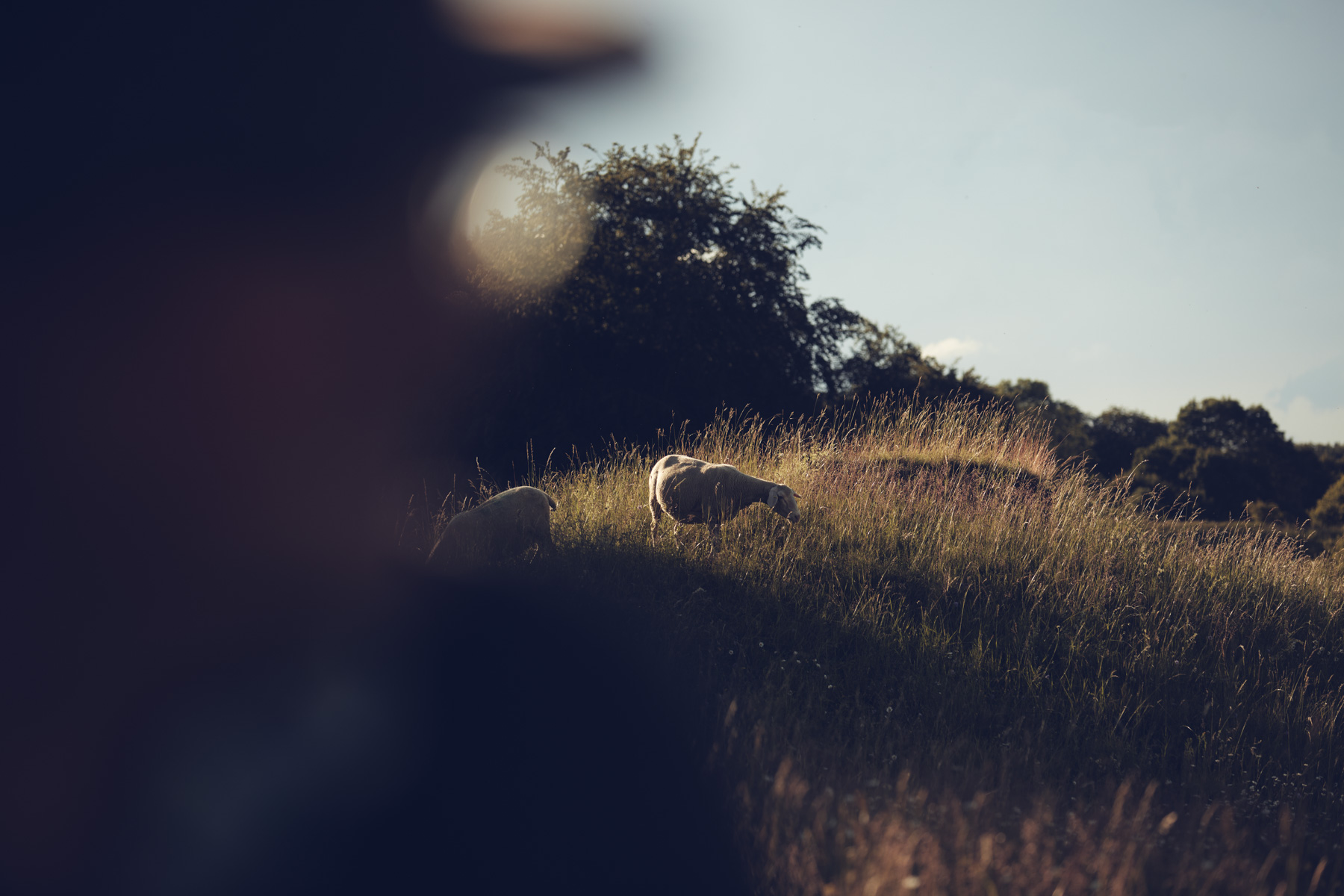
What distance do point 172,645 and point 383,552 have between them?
6.00ft

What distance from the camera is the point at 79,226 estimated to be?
4.03 meters

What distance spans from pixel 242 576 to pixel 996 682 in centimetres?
512

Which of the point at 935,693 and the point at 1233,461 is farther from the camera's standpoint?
the point at 1233,461

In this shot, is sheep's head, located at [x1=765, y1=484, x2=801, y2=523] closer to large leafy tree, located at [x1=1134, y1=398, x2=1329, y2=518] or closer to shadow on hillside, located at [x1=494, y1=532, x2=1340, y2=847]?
shadow on hillside, located at [x1=494, y1=532, x2=1340, y2=847]

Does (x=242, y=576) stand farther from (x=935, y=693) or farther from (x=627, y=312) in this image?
→ (x=627, y=312)

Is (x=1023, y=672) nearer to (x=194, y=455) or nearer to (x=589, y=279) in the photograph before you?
(x=194, y=455)

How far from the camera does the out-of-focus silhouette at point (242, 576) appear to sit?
2.71m

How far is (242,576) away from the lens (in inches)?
187

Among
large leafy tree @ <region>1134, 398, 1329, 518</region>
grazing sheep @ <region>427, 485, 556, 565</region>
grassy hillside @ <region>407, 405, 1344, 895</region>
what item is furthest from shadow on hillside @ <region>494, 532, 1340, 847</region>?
large leafy tree @ <region>1134, 398, 1329, 518</region>

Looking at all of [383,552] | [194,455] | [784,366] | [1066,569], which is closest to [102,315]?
[194,455]

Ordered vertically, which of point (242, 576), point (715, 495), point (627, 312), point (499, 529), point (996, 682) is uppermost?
point (627, 312)

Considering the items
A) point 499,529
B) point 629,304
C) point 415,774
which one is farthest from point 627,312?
point 415,774

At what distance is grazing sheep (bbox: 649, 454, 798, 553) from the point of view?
547 cm

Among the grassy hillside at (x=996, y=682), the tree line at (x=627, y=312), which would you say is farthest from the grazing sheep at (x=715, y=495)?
the tree line at (x=627, y=312)
